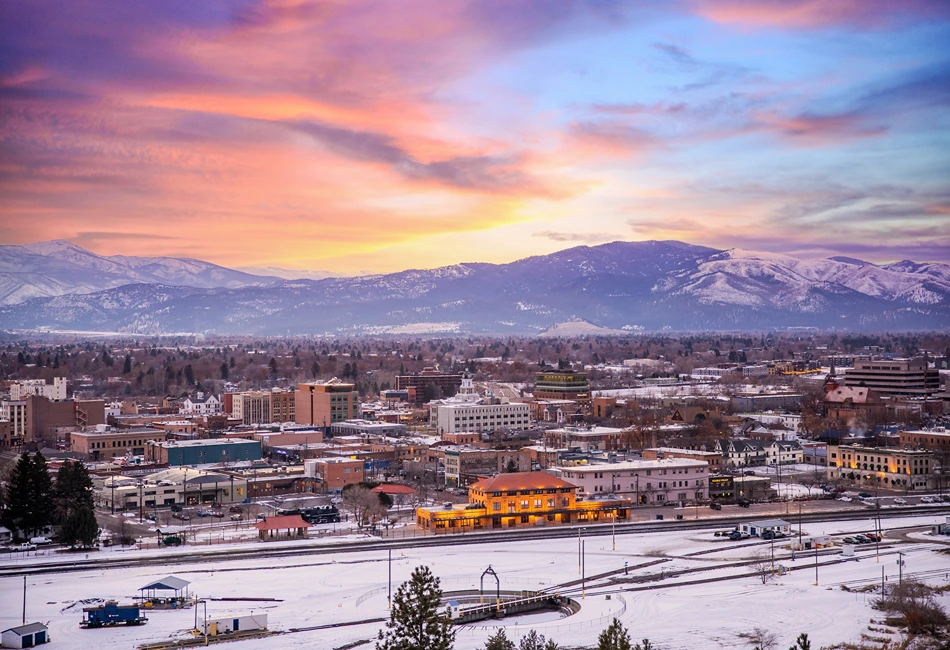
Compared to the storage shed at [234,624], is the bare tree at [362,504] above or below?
above

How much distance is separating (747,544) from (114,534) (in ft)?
85.2

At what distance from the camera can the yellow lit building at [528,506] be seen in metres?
53.0

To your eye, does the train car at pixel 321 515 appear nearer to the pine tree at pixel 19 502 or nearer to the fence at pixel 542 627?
the pine tree at pixel 19 502

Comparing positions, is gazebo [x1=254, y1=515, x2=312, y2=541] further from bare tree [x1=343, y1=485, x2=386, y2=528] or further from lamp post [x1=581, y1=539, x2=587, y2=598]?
lamp post [x1=581, y1=539, x2=587, y2=598]

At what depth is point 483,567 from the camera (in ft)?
140

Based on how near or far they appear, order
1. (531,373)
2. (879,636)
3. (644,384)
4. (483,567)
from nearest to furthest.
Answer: (879,636)
(483,567)
(644,384)
(531,373)

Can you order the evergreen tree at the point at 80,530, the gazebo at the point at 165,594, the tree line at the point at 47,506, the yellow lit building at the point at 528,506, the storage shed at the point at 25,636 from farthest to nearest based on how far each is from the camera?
1. the yellow lit building at the point at 528,506
2. the tree line at the point at 47,506
3. the evergreen tree at the point at 80,530
4. the gazebo at the point at 165,594
5. the storage shed at the point at 25,636

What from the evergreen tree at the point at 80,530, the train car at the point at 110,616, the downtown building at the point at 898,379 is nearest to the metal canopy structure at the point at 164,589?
the train car at the point at 110,616

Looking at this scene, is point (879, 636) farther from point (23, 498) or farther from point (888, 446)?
point (888, 446)

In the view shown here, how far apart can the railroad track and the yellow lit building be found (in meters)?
1.66

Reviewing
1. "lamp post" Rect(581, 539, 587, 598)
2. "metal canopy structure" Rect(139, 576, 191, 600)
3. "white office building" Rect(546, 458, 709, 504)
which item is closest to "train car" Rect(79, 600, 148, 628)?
"metal canopy structure" Rect(139, 576, 191, 600)

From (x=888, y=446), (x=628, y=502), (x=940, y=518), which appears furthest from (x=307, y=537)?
(x=888, y=446)

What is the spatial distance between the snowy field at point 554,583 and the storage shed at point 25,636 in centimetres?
54

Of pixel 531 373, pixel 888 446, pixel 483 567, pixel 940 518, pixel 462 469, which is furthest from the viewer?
pixel 531 373
